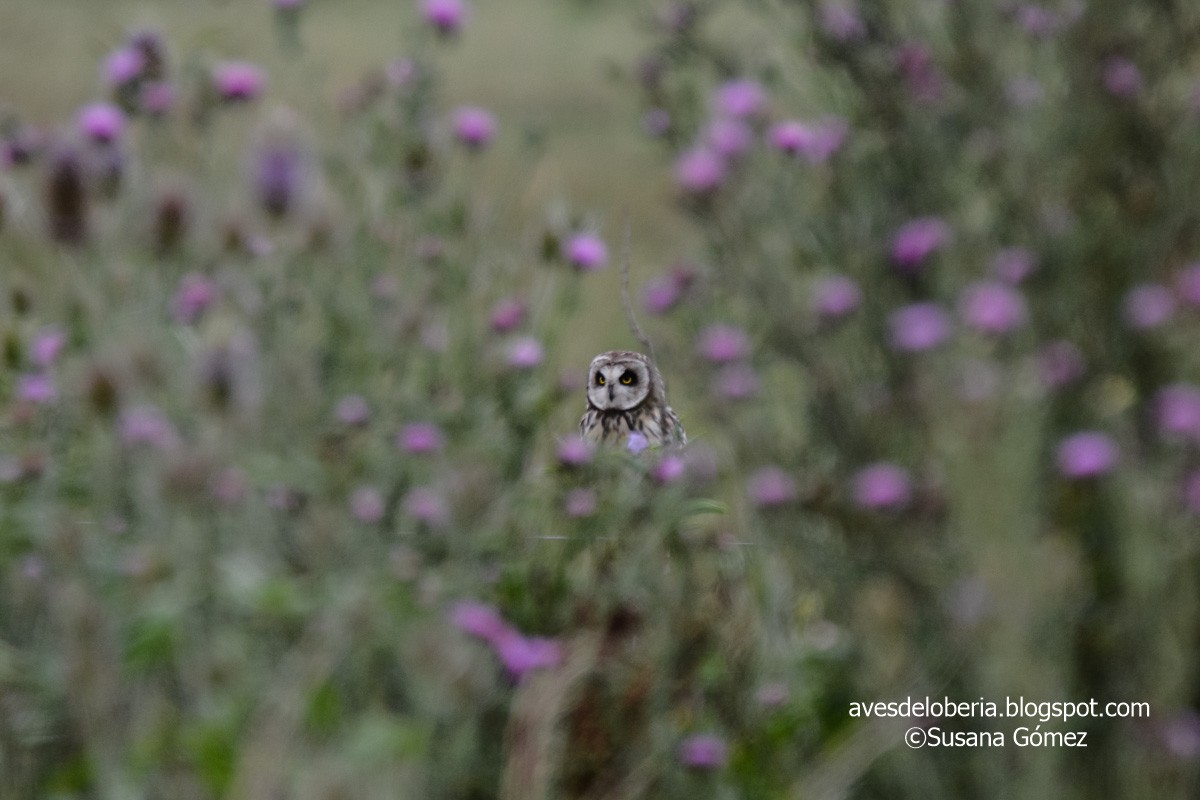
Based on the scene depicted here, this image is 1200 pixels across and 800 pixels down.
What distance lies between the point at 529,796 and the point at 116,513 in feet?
2.54

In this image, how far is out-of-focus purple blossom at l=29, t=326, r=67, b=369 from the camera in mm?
2227

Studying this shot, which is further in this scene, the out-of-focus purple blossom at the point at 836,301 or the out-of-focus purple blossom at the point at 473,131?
the out-of-focus purple blossom at the point at 473,131

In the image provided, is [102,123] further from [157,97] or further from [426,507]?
[426,507]

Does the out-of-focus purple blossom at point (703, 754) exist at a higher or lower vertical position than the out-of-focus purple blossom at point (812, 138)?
lower

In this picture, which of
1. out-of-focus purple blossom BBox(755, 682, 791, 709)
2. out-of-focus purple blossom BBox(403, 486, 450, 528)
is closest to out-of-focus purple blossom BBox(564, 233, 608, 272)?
out-of-focus purple blossom BBox(403, 486, 450, 528)

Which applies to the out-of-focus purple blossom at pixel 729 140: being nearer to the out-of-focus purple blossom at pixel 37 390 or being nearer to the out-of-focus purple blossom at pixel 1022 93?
the out-of-focus purple blossom at pixel 1022 93

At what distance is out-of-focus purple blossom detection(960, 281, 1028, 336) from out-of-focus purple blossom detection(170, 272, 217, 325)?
1229 millimetres

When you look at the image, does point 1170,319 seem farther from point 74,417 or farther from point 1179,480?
point 74,417

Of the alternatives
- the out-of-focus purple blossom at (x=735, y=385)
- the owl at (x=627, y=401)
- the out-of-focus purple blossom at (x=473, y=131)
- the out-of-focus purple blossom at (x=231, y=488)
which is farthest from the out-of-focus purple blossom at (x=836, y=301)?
the out-of-focus purple blossom at (x=473, y=131)

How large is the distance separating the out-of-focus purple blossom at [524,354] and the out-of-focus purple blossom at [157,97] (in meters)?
0.62

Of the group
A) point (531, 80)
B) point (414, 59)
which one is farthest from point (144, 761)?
point (531, 80)

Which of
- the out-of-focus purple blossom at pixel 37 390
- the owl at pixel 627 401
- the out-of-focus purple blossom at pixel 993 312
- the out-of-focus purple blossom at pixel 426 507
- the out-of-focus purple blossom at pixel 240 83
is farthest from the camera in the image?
the owl at pixel 627 401

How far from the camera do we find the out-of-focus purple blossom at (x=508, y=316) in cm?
240

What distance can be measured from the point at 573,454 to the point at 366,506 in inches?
10.6
